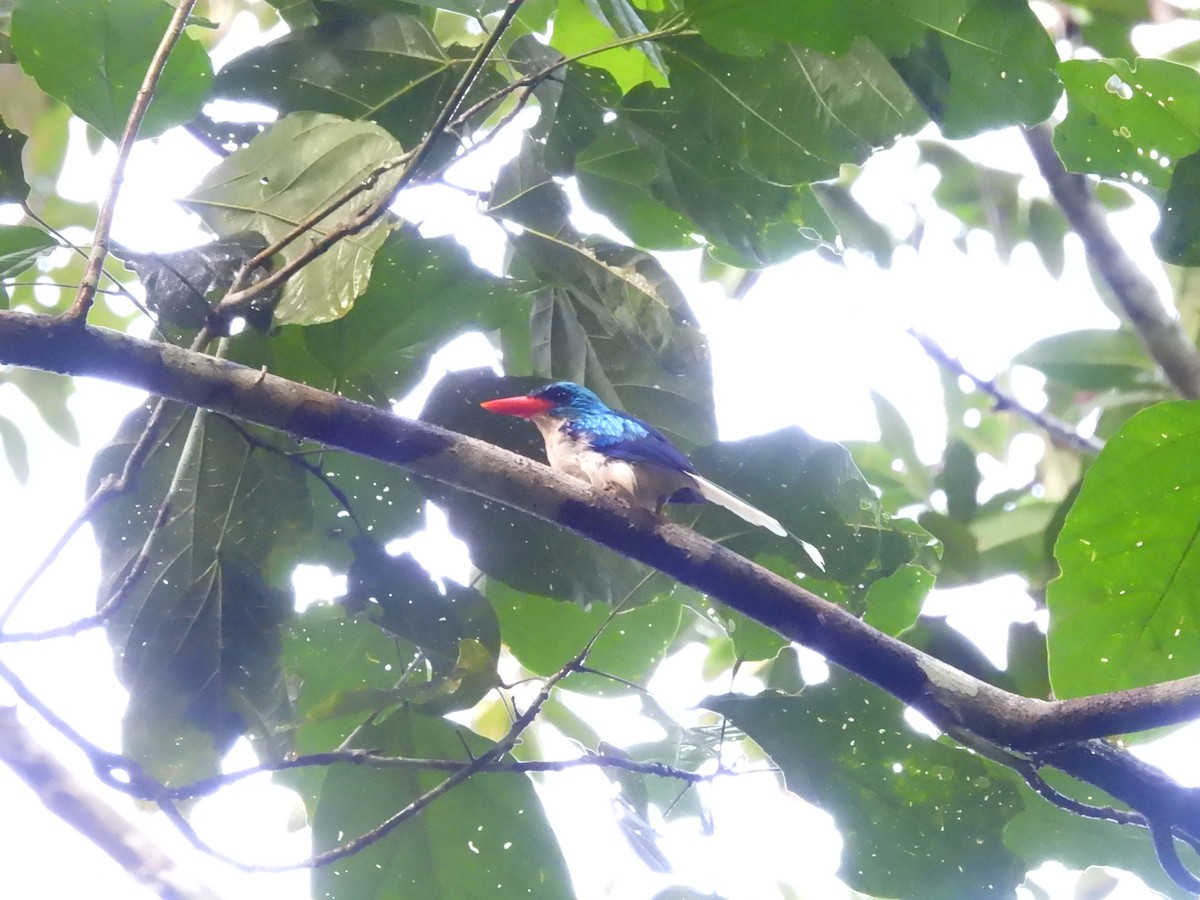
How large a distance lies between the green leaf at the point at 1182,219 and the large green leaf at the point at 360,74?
1.53 m

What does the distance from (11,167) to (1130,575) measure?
237cm

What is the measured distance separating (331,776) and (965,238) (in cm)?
357

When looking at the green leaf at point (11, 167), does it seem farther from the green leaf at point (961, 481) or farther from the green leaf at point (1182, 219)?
the green leaf at point (961, 481)

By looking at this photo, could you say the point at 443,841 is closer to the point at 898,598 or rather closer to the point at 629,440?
the point at 629,440

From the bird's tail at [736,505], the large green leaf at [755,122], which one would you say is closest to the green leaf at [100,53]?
the large green leaf at [755,122]

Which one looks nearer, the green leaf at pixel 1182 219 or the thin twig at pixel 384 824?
the thin twig at pixel 384 824

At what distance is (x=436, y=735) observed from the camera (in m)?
2.32

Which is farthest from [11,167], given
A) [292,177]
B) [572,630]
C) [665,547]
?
[572,630]

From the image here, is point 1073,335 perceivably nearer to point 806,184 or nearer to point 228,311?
point 806,184

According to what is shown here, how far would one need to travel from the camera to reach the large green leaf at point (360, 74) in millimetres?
2346

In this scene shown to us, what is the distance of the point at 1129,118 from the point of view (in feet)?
7.09

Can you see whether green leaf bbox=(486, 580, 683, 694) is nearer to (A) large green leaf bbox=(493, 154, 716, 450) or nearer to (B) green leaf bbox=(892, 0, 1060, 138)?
A: (A) large green leaf bbox=(493, 154, 716, 450)

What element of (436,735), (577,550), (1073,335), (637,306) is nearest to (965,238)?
(1073,335)

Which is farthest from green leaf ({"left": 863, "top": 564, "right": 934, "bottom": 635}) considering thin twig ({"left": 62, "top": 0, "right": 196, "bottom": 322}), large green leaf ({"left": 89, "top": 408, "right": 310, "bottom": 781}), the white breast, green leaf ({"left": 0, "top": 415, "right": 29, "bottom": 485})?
green leaf ({"left": 0, "top": 415, "right": 29, "bottom": 485})
